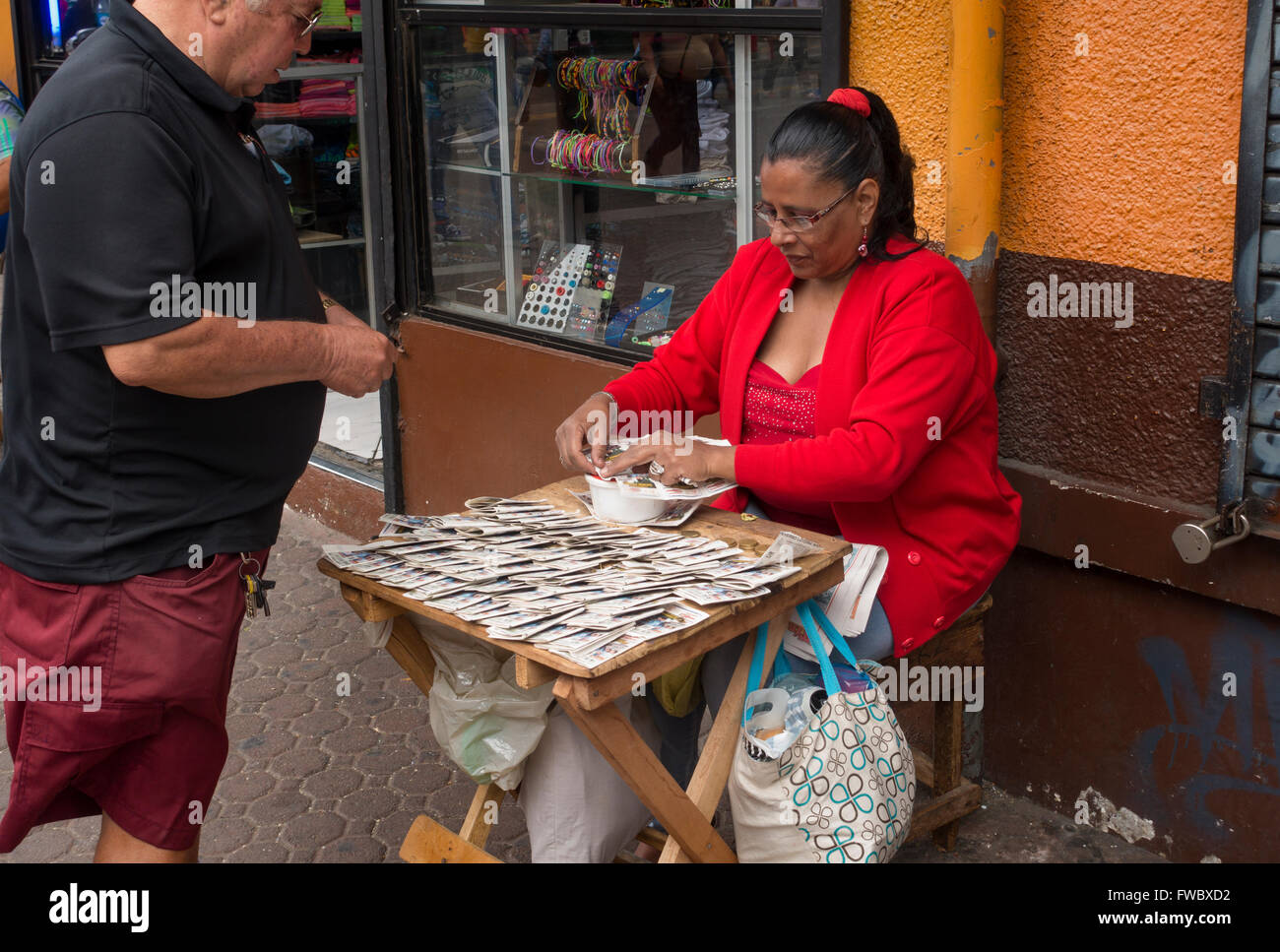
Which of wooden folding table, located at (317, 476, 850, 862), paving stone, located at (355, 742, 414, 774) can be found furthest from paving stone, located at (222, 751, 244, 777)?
wooden folding table, located at (317, 476, 850, 862)

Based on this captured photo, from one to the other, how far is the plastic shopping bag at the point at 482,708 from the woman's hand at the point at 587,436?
44 cm

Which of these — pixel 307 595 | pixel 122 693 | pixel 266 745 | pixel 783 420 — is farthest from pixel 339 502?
pixel 122 693

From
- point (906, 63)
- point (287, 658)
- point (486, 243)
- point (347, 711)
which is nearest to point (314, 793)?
point (347, 711)

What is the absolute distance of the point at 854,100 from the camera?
108 inches

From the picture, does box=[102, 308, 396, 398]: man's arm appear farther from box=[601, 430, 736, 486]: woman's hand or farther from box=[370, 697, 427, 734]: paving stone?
box=[370, 697, 427, 734]: paving stone

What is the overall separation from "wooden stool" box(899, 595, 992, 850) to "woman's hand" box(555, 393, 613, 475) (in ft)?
2.66

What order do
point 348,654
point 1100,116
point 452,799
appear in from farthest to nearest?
1. point 348,654
2. point 452,799
3. point 1100,116

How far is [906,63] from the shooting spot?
10.6 ft

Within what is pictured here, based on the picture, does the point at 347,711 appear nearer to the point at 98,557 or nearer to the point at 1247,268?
the point at 98,557

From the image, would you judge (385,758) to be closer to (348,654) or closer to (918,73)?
(348,654)

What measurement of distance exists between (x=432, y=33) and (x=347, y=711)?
2.40m

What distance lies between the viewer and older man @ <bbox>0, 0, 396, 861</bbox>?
7.04 ft

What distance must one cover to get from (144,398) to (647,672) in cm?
97

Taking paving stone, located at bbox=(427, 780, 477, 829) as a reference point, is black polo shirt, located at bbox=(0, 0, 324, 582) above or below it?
above
